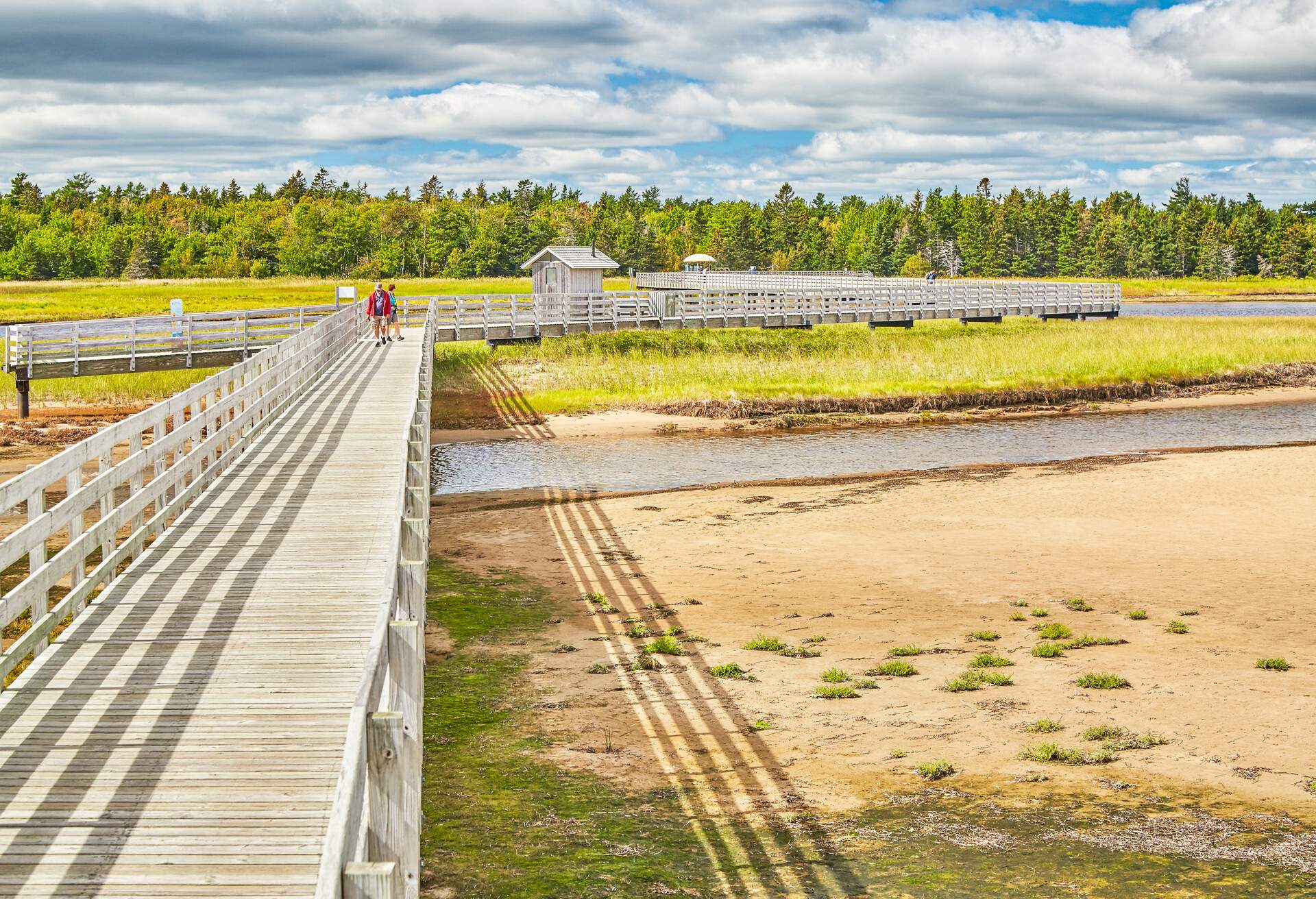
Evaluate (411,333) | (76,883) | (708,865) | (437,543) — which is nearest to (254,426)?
(437,543)

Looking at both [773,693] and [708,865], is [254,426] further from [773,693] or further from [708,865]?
[708,865]

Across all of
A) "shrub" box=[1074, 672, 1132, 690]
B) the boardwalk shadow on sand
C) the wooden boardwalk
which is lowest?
the boardwalk shadow on sand

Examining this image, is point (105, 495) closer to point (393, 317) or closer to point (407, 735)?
point (407, 735)

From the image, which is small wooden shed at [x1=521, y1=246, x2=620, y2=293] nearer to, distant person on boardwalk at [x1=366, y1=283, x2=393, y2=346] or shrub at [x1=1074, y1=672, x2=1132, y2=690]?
distant person on boardwalk at [x1=366, y1=283, x2=393, y2=346]

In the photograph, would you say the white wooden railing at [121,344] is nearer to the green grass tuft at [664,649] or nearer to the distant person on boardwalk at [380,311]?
the distant person on boardwalk at [380,311]

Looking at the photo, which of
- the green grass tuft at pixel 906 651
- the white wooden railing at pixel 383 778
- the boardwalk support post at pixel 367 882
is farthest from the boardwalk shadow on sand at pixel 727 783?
the boardwalk support post at pixel 367 882

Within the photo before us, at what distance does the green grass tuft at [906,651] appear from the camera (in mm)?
13914

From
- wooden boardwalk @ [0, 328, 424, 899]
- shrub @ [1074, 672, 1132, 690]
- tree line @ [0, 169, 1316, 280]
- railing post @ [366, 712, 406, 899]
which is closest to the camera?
railing post @ [366, 712, 406, 899]

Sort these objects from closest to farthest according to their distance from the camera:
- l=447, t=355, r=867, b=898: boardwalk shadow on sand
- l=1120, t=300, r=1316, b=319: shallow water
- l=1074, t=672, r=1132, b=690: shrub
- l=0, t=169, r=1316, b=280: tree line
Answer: l=447, t=355, r=867, b=898: boardwalk shadow on sand → l=1074, t=672, r=1132, b=690: shrub → l=1120, t=300, r=1316, b=319: shallow water → l=0, t=169, r=1316, b=280: tree line

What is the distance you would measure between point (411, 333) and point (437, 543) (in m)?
22.7

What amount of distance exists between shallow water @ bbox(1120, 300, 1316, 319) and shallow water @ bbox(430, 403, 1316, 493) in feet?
170

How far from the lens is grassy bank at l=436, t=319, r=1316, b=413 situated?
137ft

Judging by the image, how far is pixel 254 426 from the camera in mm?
19094

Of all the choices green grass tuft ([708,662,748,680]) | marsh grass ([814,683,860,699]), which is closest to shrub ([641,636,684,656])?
green grass tuft ([708,662,748,680])
